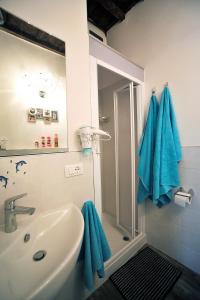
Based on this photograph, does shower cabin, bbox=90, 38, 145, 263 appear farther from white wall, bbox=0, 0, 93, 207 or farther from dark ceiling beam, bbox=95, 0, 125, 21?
dark ceiling beam, bbox=95, 0, 125, 21

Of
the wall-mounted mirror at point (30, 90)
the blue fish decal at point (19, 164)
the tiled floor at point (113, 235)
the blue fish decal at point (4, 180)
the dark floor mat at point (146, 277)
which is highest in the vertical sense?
the wall-mounted mirror at point (30, 90)

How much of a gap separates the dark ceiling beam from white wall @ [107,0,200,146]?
144mm

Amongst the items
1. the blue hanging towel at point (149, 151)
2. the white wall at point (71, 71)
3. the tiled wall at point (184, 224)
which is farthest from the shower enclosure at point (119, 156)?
the white wall at point (71, 71)

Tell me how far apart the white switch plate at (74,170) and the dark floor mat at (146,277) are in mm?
1070

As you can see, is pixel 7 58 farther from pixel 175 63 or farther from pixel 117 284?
pixel 117 284

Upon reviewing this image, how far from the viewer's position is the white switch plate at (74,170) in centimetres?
103

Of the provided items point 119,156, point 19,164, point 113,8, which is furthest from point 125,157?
point 113,8

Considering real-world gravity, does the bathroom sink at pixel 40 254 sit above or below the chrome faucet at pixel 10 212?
below

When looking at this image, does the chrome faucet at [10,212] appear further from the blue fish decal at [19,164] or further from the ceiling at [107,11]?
the ceiling at [107,11]

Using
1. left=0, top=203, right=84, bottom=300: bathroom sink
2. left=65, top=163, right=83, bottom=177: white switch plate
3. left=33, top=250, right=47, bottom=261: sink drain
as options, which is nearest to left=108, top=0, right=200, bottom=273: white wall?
left=65, top=163, right=83, bottom=177: white switch plate

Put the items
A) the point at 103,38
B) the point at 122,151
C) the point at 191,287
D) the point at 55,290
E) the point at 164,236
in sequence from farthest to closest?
the point at 103,38, the point at 122,151, the point at 164,236, the point at 191,287, the point at 55,290

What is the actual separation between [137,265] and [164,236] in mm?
412

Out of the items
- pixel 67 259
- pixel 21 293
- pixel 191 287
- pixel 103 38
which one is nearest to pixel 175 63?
pixel 103 38

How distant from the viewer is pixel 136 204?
1740mm
